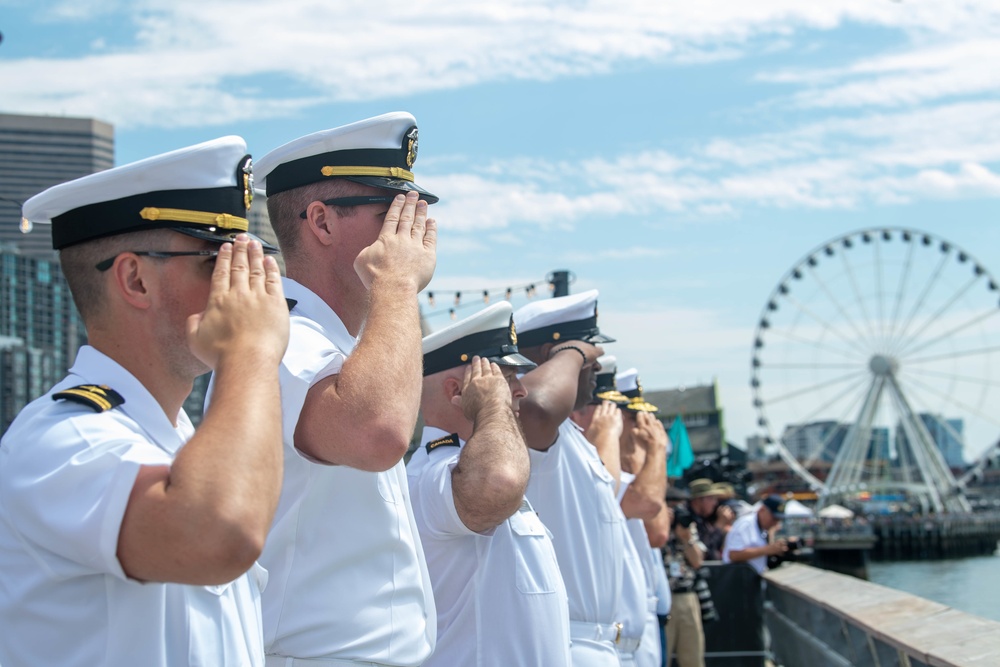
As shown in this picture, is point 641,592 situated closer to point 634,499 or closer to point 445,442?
point 634,499

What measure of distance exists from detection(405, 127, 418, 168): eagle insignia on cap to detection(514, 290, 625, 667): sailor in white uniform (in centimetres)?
156

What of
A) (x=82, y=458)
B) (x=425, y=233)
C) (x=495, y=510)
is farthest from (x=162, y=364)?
(x=495, y=510)

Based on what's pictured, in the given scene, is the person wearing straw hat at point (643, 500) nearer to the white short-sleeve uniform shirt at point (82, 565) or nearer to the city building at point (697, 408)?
the white short-sleeve uniform shirt at point (82, 565)

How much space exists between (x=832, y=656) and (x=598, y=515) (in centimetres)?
288

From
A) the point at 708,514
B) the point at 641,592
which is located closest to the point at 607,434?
the point at 641,592

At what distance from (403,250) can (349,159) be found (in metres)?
0.42

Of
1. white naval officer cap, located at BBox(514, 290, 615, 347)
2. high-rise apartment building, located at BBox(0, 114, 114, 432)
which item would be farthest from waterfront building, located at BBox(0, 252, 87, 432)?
white naval officer cap, located at BBox(514, 290, 615, 347)

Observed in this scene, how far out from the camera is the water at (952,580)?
122ft

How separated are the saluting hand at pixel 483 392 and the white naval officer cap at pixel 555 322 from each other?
1448 mm

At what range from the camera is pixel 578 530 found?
482cm

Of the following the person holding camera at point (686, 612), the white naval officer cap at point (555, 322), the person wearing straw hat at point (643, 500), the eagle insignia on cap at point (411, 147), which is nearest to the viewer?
the eagle insignia on cap at point (411, 147)

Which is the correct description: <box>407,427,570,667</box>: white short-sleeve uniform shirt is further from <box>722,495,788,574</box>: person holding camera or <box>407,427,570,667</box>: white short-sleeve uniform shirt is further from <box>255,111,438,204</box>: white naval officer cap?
<box>722,495,788,574</box>: person holding camera

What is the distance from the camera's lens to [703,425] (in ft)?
196

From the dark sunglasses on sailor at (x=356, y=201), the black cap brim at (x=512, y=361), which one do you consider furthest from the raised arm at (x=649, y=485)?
the dark sunglasses on sailor at (x=356, y=201)
